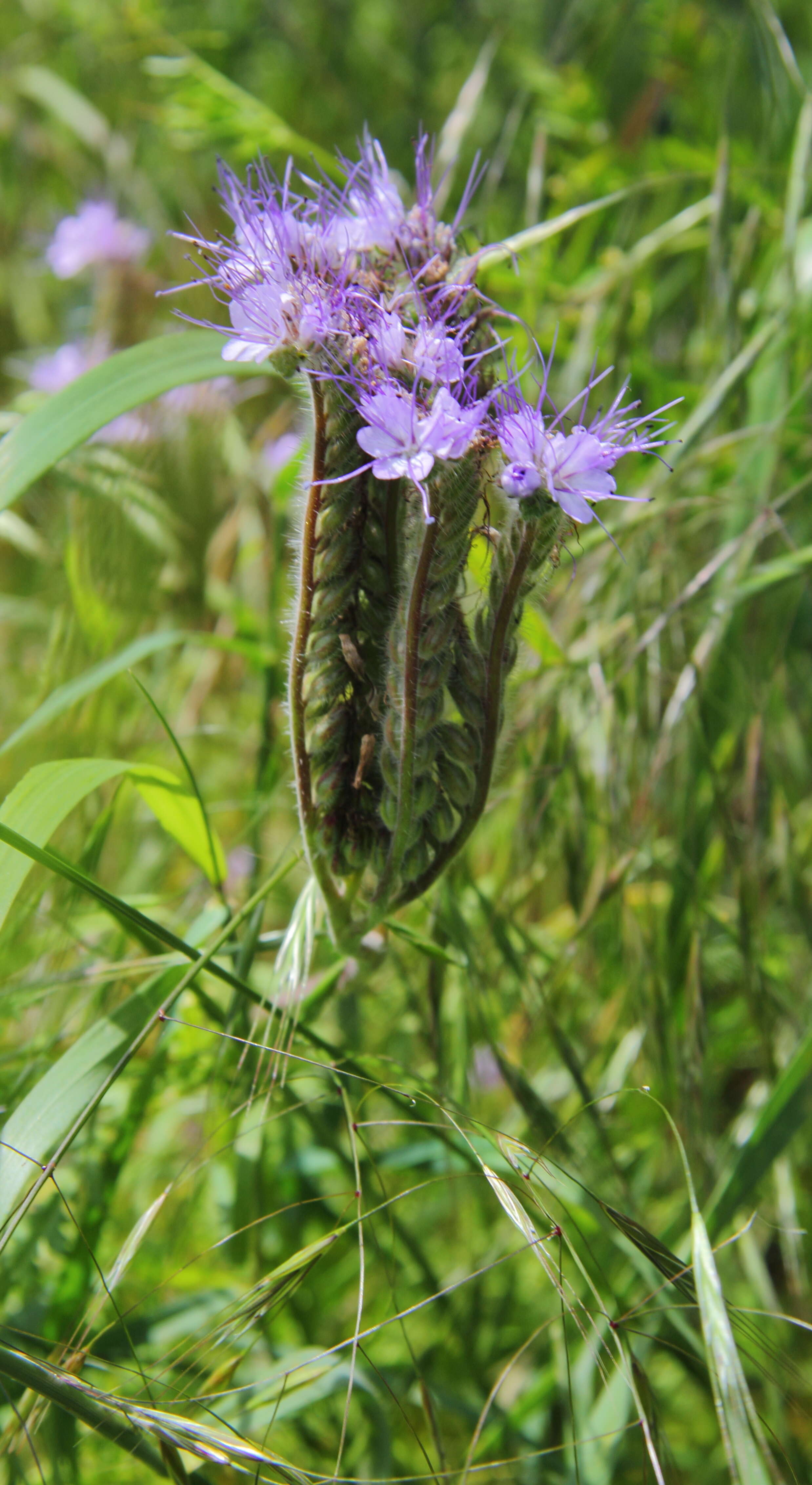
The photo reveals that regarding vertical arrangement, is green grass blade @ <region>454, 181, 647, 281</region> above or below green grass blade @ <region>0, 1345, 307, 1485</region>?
above

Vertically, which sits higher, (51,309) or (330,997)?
(51,309)

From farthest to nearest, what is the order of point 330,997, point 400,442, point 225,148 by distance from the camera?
point 225,148 < point 330,997 < point 400,442

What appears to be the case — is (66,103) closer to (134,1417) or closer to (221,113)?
(221,113)

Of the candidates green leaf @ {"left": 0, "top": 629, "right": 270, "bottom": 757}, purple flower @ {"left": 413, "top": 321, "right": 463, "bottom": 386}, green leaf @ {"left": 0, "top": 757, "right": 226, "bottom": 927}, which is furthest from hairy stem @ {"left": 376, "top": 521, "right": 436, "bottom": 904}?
green leaf @ {"left": 0, "top": 629, "right": 270, "bottom": 757}

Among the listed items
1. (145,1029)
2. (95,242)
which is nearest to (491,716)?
(145,1029)

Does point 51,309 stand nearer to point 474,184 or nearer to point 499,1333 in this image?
point 474,184

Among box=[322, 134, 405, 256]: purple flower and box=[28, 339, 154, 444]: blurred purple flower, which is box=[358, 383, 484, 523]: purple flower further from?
box=[28, 339, 154, 444]: blurred purple flower

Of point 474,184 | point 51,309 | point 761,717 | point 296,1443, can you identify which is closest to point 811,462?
point 761,717
